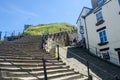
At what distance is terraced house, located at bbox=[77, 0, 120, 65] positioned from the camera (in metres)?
21.6

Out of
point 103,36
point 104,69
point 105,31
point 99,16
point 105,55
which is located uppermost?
point 99,16

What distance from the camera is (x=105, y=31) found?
922 inches

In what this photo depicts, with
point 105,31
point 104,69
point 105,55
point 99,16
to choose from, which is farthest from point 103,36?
point 104,69

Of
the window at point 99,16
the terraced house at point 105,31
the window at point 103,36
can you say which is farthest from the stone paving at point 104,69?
the window at point 99,16

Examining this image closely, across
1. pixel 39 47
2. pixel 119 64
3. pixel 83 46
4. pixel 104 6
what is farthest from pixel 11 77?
pixel 83 46

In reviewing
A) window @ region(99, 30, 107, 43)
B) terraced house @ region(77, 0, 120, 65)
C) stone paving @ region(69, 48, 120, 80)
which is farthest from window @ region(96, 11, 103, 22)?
stone paving @ region(69, 48, 120, 80)

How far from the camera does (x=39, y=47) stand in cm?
2072

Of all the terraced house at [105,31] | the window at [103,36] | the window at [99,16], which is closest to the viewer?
the terraced house at [105,31]

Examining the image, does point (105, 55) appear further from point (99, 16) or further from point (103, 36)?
point (99, 16)

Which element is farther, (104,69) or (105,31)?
(105,31)

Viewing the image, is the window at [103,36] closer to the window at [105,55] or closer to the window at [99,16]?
the window at [105,55]

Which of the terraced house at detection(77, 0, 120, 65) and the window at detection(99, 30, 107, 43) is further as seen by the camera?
the window at detection(99, 30, 107, 43)

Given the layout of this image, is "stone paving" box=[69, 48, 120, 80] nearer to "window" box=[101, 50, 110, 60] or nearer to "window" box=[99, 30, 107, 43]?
"window" box=[101, 50, 110, 60]

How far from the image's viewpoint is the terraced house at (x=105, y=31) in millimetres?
21594
